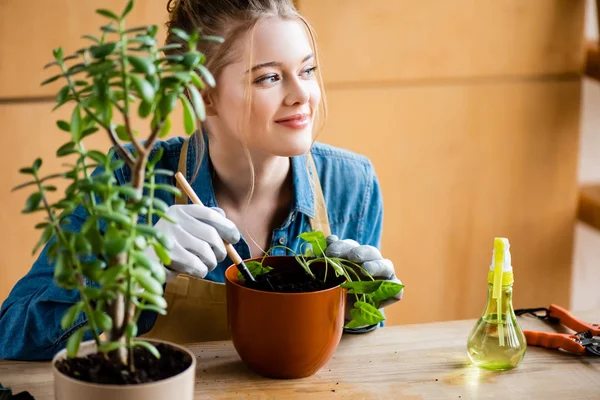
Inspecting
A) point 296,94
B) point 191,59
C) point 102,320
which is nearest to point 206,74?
point 191,59

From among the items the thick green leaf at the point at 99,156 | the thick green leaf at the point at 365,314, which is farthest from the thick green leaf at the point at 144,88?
the thick green leaf at the point at 365,314

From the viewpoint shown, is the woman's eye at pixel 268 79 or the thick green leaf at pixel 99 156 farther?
the woman's eye at pixel 268 79

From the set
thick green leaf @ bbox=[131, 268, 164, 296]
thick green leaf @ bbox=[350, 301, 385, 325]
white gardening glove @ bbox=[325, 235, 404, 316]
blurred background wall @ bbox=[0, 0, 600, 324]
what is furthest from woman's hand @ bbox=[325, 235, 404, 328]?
blurred background wall @ bbox=[0, 0, 600, 324]

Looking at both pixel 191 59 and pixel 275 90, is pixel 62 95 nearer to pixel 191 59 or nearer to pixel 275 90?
pixel 191 59

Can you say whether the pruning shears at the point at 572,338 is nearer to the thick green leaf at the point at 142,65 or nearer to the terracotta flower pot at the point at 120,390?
the terracotta flower pot at the point at 120,390

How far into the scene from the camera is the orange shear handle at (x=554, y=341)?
3.77 feet

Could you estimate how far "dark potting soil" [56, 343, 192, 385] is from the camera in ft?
2.62

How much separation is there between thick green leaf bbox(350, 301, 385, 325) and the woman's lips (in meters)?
0.44

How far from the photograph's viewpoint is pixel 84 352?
835 millimetres

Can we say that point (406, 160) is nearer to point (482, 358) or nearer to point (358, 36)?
point (358, 36)

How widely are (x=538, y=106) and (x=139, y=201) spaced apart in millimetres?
2015

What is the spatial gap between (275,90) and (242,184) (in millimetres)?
256

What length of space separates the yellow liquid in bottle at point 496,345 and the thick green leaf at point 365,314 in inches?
6.5

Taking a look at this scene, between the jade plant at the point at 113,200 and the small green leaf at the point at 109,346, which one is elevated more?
the jade plant at the point at 113,200
